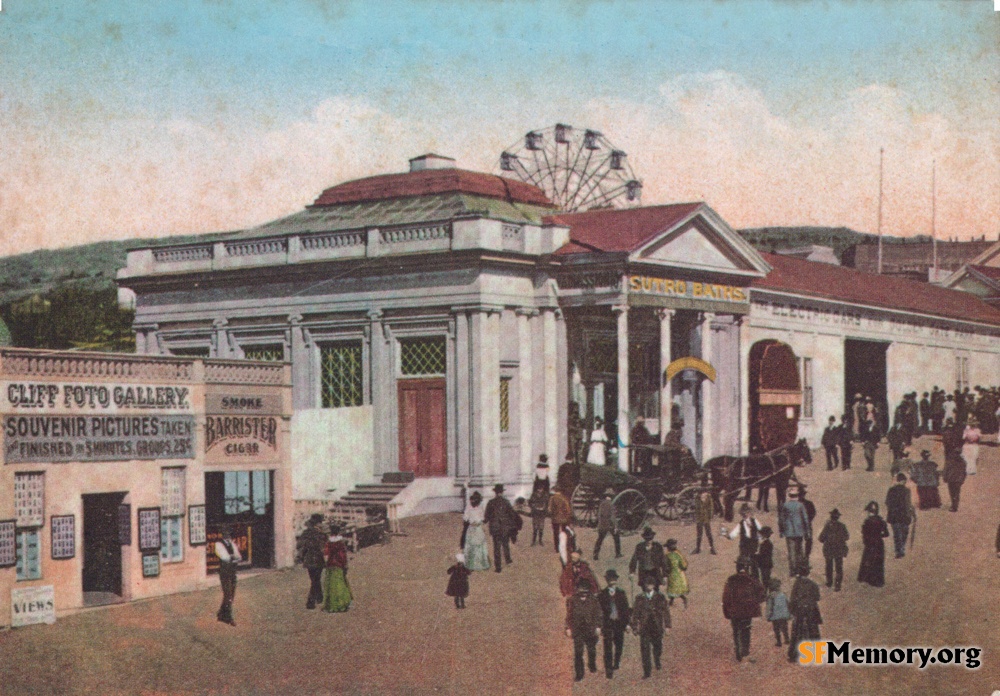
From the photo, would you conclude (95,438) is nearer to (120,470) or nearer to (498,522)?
(120,470)

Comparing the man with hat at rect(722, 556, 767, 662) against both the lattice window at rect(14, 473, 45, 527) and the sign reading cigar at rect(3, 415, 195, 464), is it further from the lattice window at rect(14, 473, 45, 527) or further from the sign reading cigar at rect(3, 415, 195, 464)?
the lattice window at rect(14, 473, 45, 527)

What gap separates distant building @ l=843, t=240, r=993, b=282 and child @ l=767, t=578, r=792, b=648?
108ft

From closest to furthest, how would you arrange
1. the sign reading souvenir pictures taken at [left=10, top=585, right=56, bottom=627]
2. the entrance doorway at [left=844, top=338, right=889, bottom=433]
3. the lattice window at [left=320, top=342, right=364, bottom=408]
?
the sign reading souvenir pictures taken at [left=10, top=585, right=56, bottom=627], the lattice window at [left=320, top=342, right=364, bottom=408], the entrance doorway at [left=844, top=338, right=889, bottom=433]

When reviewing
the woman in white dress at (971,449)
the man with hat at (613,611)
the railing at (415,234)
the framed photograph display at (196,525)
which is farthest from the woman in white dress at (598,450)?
the man with hat at (613,611)

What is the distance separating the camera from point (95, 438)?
934 inches

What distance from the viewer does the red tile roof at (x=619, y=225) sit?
107 feet

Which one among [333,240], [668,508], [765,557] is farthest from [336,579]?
[333,240]

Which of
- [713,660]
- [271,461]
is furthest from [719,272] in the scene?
[713,660]

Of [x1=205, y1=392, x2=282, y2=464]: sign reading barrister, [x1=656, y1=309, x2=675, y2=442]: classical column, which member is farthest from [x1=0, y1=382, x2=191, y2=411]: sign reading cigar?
[x1=656, y1=309, x2=675, y2=442]: classical column

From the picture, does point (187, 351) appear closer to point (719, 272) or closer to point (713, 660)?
point (719, 272)

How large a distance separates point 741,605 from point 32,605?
1059 centimetres

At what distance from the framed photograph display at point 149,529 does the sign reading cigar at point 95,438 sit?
0.93m

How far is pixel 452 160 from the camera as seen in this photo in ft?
118

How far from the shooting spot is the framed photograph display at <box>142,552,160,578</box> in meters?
24.3
